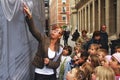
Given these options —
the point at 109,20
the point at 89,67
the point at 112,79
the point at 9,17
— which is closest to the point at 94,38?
the point at 89,67

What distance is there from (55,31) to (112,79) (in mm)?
1266

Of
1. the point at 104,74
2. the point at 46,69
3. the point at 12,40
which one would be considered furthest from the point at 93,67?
the point at 12,40

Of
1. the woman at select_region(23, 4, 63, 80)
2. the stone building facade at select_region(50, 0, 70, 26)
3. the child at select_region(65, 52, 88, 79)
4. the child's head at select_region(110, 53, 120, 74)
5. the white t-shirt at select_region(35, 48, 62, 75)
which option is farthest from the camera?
the stone building facade at select_region(50, 0, 70, 26)

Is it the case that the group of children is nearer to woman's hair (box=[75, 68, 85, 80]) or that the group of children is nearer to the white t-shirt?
woman's hair (box=[75, 68, 85, 80])

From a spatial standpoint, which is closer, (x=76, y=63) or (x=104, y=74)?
(x=104, y=74)

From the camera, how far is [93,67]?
6281mm

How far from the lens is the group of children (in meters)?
4.54

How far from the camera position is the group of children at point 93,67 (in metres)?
4.54

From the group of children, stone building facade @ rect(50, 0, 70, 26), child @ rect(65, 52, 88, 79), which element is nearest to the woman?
the group of children

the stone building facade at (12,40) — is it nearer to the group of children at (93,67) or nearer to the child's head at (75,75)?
the child's head at (75,75)

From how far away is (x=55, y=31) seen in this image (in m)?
5.40

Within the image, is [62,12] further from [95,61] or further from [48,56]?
[48,56]

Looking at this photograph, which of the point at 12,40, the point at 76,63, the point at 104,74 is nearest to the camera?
the point at 12,40

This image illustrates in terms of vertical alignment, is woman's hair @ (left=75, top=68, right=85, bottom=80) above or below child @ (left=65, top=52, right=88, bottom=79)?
above
